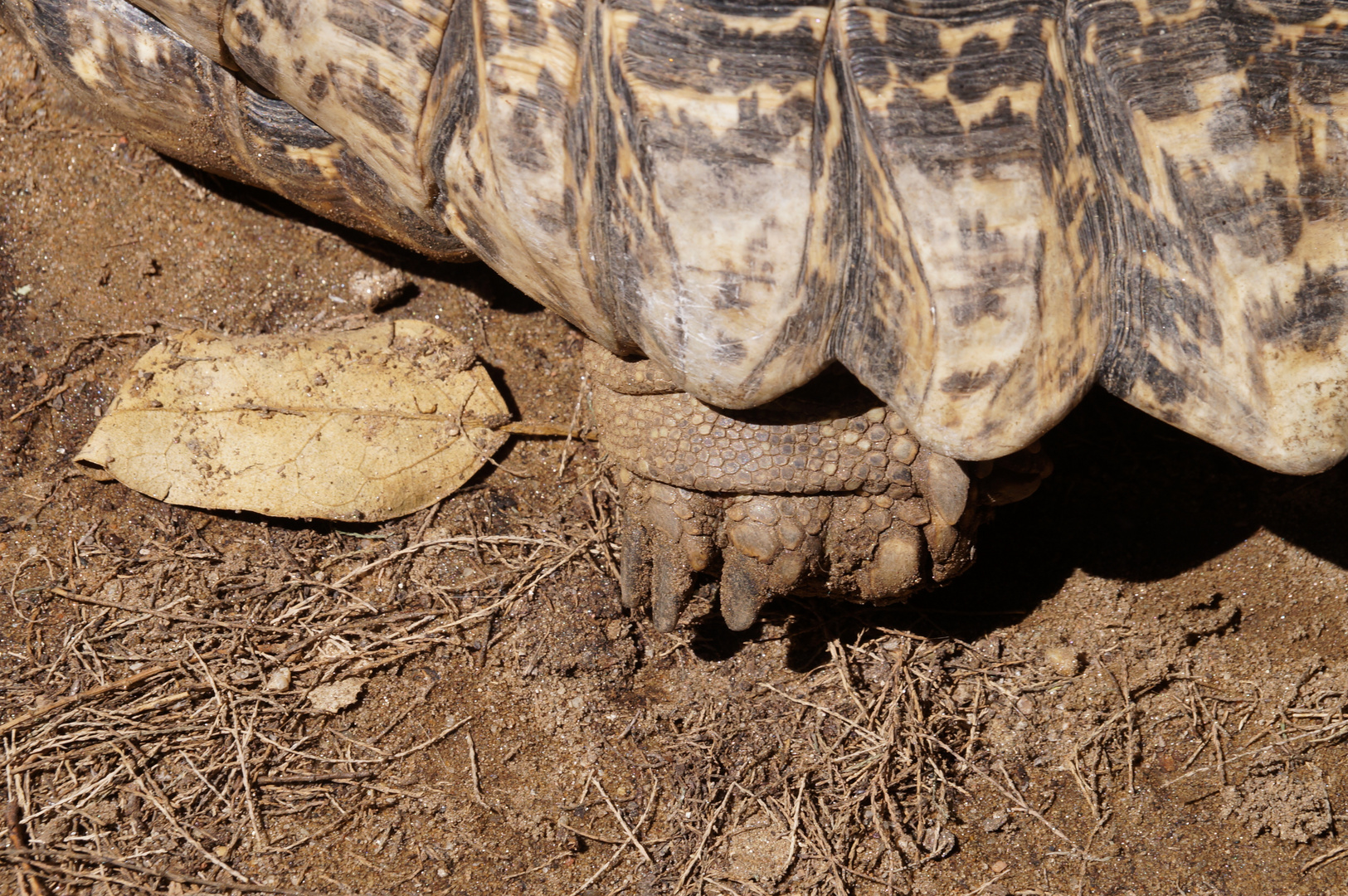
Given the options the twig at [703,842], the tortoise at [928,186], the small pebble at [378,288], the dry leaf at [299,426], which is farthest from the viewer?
the small pebble at [378,288]

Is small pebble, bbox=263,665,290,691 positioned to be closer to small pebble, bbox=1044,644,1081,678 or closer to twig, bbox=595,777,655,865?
twig, bbox=595,777,655,865

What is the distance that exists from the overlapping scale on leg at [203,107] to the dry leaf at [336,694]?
0.91 metres

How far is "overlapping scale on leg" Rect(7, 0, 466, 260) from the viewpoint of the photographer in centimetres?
203

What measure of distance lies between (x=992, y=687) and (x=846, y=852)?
455 mm

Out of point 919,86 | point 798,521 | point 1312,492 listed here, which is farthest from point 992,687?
point 919,86

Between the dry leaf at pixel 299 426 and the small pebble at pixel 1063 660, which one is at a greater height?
the dry leaf at pixel 299 426

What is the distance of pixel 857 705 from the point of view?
2.04 metres

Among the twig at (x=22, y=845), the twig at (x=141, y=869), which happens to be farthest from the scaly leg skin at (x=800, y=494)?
the twig at (x=22, y=845)

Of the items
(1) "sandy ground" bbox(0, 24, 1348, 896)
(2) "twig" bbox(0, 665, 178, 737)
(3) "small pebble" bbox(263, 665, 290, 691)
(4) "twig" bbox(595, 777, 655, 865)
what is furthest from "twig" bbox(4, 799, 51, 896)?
(4) "twig" bbox(595, 777, 655, 865)

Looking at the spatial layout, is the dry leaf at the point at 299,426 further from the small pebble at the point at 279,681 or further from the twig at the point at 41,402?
the small pebble at the point at 279,681

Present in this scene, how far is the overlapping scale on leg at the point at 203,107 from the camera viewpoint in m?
2.03

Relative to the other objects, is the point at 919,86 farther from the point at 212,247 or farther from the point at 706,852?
the point at 212,247

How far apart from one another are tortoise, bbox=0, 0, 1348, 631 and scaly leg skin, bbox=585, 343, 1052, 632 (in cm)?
8

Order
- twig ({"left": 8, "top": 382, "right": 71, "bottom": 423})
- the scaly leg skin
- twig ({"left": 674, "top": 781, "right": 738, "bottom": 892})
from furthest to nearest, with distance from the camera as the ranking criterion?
1. twig ({"left": 8, "top": 382, "right": 71, "bottom": 423})
2. twig ({"left": 674, "top": 781, "right": 738, "bottom": 892})
3. the scaly leg skin
